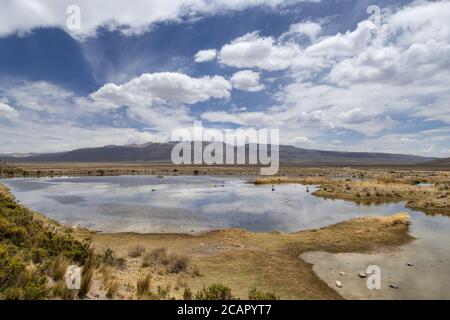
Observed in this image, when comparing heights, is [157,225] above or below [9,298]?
below

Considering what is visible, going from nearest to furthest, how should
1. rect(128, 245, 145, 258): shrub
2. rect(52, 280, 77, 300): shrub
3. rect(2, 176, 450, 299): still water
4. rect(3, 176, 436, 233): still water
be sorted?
rect(52, 280, 77, 300): shrub → rect(2, 176, 450, 299): still water → rect(128, 245, 145, 258): shrub → rect(3, 176, 436, 233): still water

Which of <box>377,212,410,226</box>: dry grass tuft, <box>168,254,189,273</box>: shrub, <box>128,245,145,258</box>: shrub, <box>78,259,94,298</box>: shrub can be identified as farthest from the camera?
<box>377,212,410,226</box>: dry grass tuft

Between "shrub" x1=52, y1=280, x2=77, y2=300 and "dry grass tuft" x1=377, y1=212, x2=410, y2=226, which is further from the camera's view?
"dry grass tuft" x1=377, y1=212, x2=410, y2=226

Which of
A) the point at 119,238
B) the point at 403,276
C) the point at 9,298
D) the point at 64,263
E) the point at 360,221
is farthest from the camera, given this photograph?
the point at 360,221

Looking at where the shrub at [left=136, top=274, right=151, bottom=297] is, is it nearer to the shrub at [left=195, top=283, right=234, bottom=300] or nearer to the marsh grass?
the marsh grass

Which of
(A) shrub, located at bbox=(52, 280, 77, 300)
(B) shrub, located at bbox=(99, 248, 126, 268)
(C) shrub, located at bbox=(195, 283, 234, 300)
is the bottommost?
(B) shrub, located at bbox=(99, 248, 126, 268)

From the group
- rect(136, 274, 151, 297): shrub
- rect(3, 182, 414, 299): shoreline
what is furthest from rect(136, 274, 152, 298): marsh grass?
rect(3, 182, 414, 299): shoreline

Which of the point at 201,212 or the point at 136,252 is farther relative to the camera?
the point at 201,212

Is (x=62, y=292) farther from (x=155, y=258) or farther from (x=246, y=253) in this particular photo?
(x=246, y=253)

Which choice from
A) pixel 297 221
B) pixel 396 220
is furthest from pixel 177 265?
Result: pixel 396 220

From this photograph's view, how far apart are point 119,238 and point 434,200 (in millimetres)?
29993
